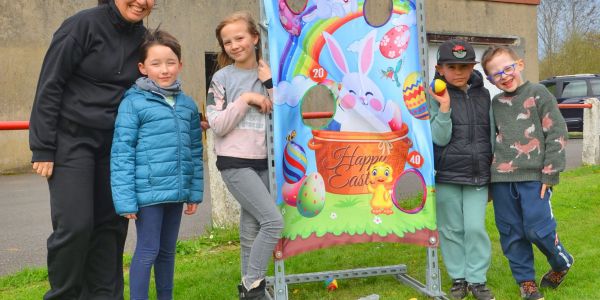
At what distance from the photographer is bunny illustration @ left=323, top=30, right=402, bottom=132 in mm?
3779

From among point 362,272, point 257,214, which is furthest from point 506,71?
point 257,214

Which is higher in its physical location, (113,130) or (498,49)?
(498,49)

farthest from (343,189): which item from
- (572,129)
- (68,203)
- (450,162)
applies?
(572,129)

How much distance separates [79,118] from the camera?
307 centimetres

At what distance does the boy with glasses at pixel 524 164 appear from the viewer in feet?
11.9

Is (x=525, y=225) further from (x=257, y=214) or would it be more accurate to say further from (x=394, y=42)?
(x=257, y=214)

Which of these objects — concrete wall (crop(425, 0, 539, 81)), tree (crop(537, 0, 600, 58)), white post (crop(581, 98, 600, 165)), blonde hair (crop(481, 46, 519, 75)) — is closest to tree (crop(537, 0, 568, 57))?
tree (crop(537, 0, 600, 58))

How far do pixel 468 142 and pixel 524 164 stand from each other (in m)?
0.35

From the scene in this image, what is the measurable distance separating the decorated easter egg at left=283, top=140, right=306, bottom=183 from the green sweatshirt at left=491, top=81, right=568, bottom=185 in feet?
3.91

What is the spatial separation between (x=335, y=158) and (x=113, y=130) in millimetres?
1347

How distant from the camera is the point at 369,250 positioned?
16.8 feet

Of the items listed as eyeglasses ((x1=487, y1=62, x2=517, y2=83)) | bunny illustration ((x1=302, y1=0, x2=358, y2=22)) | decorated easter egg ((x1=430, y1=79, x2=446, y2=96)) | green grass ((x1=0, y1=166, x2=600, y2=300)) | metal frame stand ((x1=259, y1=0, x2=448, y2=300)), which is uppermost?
bunny illustration ((x1=302, y1=0, x2=358, y2=22))

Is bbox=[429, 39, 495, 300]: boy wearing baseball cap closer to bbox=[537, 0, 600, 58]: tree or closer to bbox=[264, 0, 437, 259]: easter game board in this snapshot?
bbox=[264, 0, 437, 259]: easter game board

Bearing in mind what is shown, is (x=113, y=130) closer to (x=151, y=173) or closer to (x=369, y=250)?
(x=151, y=173)
